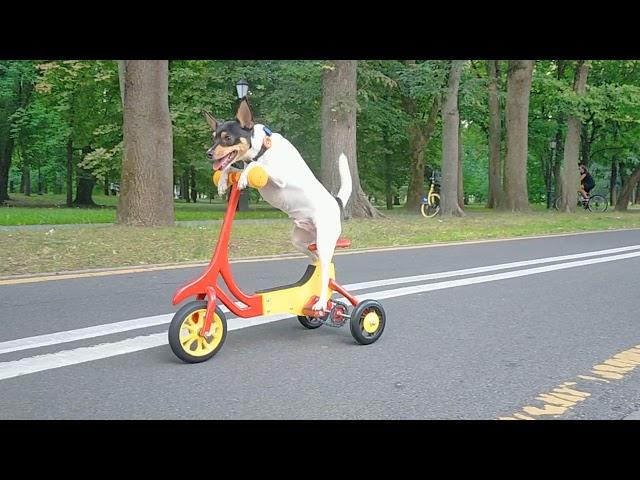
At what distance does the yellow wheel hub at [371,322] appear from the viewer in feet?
17.3

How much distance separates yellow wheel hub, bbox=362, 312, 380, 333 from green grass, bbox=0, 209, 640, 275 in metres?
5.27

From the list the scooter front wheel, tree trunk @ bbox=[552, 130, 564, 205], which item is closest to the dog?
the scooter front wheel

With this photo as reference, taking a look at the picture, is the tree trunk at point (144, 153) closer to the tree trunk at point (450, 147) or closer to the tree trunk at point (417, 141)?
the tree trunk at point (450, 147)

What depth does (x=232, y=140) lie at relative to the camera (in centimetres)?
469

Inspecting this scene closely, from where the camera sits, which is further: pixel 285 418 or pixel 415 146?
pixel 415 146

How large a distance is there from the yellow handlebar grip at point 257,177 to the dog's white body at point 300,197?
0.07 metres

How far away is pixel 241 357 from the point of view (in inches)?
191

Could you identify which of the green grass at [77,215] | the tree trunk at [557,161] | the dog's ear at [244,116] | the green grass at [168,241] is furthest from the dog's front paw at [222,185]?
the tree trunk at [557,161]

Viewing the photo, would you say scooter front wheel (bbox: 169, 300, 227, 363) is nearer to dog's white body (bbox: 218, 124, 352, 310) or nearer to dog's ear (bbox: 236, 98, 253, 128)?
dog's white body (bbox: 218, 124, 352, 310)

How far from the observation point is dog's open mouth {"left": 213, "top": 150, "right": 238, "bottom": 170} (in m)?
4.72
